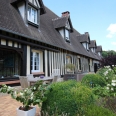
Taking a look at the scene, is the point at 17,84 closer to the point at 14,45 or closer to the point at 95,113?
the point at 14,45

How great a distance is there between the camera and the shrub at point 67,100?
2488 millimetres

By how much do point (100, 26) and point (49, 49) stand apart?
9054 mm

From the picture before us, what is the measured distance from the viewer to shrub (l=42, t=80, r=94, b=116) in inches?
98.0

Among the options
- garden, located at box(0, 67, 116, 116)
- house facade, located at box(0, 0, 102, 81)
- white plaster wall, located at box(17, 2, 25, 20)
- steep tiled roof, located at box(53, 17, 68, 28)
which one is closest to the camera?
garden, located at box(0, 67, 116, 116)

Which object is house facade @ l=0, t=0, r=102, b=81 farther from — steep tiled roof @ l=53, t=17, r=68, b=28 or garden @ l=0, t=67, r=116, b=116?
garden @ l=0, t=67, r=116, b=116

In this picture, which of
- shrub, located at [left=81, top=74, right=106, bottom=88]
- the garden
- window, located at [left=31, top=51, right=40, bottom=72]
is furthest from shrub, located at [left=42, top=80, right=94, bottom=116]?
window, located at [left=31, top=51, right=40, bottom=72]

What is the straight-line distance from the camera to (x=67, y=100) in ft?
8.25

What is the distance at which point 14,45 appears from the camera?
605 centimetres

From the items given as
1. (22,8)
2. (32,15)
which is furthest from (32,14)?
(22,8)

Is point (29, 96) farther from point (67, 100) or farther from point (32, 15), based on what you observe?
point (32, 15)

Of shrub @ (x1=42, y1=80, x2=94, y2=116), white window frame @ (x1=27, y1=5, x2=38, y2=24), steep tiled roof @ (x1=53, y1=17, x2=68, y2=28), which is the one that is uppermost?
steep tiled roof @ (x1=53, y1=17, x2=68, y2=28)

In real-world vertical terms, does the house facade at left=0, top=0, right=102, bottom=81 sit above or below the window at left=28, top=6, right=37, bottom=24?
below

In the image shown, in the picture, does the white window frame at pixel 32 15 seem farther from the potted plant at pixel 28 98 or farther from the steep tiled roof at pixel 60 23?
the potted plant at pixel 28 98

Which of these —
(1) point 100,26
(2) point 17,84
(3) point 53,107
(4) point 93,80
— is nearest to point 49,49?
(2) point 17,84
